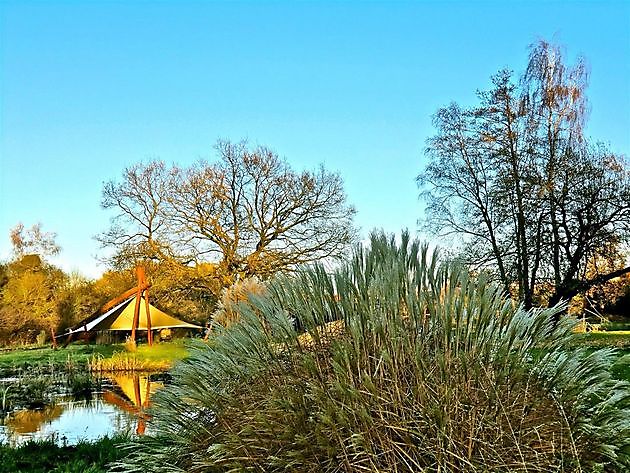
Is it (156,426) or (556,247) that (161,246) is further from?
(156,426)

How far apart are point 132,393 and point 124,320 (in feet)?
38.1

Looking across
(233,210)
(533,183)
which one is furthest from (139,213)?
(533,183)

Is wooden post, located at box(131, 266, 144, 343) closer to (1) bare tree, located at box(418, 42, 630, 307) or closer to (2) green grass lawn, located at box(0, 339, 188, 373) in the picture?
(2) green grass lawn, located at box(0, 339, 188, 373)

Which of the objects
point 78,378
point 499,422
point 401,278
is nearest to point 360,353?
point 401,278

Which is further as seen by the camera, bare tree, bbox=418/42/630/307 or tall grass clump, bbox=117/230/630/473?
bare tree, bbox=418/42/630/307

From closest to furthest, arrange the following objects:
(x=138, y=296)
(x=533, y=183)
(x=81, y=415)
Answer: (x=81, y=415) < (x=533, y=183) < (x=138, y=296)

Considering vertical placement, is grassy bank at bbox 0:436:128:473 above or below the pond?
above

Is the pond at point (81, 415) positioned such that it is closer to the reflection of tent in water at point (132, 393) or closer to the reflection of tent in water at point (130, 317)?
the reflection of tent in water at point (132, 393)

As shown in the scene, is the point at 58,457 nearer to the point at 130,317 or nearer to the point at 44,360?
the point at 44,360

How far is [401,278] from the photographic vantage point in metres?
3.26

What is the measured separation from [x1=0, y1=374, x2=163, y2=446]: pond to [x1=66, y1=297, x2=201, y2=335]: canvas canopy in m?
8.03

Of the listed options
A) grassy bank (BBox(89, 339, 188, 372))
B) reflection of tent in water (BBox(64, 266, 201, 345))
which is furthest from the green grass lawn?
reflection of tent in water (BBox(64, 266, 201, 345))

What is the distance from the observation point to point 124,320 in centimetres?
2502

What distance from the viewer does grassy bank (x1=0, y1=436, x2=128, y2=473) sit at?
5.25 m
